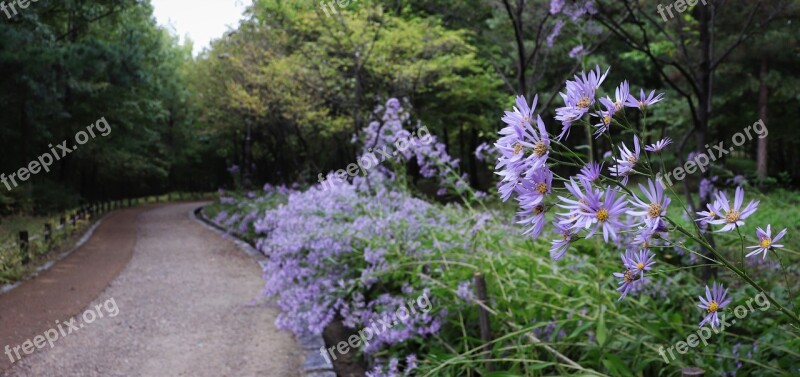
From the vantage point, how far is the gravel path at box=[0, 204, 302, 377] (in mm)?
4418

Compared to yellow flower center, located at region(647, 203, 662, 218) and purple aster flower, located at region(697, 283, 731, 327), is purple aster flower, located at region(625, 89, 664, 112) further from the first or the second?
purple aster flower, located at region(697, 283, 731, 327)

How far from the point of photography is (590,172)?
1.11 meters

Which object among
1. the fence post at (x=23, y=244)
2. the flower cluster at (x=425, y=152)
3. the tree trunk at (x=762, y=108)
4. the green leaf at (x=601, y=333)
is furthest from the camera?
the tree trunk at (x=762, y=108)

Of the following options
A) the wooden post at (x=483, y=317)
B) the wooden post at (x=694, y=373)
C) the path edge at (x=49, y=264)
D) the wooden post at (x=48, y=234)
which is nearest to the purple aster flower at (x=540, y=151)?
the wooden post at (x=694, y=373)

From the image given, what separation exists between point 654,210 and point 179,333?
5026 millimetres

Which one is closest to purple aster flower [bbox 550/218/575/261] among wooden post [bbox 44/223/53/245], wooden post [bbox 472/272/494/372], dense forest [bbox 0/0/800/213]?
wooden post [bbox 472/272/494/372]

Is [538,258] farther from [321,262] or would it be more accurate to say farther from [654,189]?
[654,189]

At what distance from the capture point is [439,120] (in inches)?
616

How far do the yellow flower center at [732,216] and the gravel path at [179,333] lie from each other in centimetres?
364

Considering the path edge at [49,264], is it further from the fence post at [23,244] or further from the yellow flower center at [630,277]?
the yellow flower center at [630,277]

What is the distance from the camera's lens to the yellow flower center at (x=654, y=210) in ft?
3.52

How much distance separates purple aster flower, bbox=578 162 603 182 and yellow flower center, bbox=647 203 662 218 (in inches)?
4.3

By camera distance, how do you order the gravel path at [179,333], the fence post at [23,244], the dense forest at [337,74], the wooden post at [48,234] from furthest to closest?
1. the dense forest at [337,74]
2. the wooden post at [48,234]
3. the fence post at [23,244]
4. the gravel path at [179,333]

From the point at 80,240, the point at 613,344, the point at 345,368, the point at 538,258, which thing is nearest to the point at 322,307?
the point at 345,368
